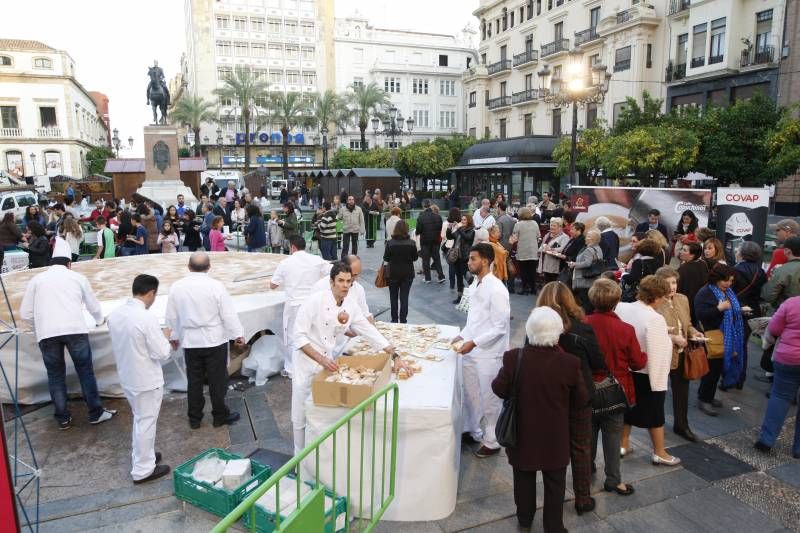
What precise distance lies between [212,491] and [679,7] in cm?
3692

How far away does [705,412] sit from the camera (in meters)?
5.75

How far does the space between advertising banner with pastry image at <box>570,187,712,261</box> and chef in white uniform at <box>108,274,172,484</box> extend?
8.69 meters

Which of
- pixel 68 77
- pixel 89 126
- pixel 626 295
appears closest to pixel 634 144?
pixel 626 295

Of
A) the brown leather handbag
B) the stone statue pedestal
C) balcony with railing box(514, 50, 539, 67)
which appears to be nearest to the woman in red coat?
the brown leather handbag

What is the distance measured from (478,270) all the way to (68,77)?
6145 centimetres

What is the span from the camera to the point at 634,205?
12047 millimetres

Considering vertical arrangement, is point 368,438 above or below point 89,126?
below

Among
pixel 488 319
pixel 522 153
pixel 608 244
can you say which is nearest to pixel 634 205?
pixel 608 244

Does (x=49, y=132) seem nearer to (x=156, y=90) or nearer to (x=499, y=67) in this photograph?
(x=156, y=90)

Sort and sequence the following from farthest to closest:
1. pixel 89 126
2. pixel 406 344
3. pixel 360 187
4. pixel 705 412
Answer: pixel 89 126, pixel 360 187, pixel 705 412, pixel 406 344

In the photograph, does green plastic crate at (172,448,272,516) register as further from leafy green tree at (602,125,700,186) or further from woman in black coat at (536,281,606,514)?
leafy green tree at (602,125,700,186)

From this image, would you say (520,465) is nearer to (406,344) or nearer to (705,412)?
(406,344)

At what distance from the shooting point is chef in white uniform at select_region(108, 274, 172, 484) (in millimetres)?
4410

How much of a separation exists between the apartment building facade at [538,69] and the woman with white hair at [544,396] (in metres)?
23.2
